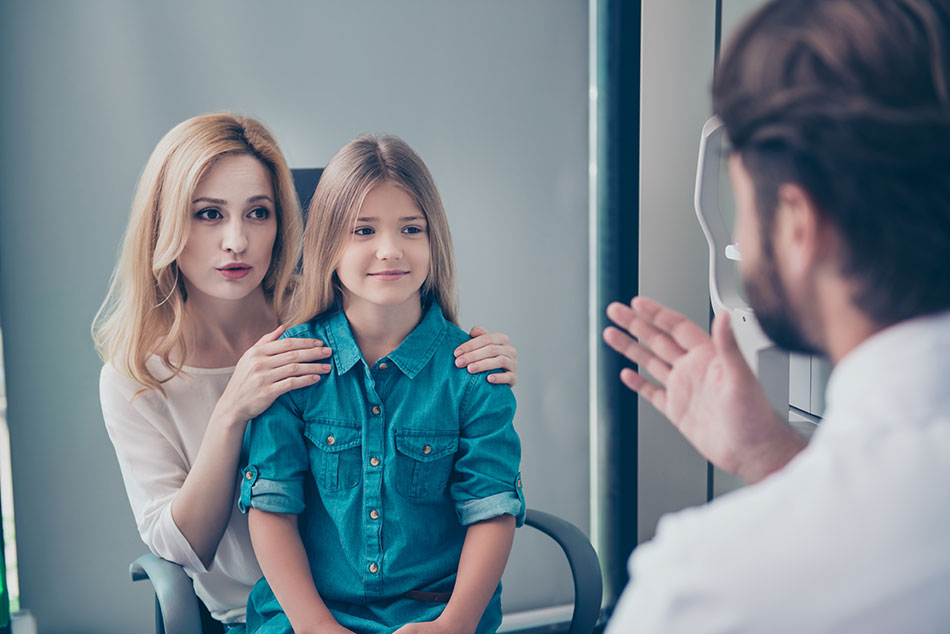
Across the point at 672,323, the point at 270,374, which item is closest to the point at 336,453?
the point at 270,374

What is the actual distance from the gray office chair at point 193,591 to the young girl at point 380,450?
101mm

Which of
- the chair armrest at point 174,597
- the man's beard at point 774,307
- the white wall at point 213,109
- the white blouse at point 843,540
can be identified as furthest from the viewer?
the white wall at point 213,109

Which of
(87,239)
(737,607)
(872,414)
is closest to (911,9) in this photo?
(872,414)

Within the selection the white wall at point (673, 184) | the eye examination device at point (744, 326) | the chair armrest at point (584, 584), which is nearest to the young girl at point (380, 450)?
the chair armrest at point (584, 584)

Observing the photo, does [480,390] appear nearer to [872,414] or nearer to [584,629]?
[584,629]

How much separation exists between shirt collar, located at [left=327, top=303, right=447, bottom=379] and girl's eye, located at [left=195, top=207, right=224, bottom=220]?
30cm

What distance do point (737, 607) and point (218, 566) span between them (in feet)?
3.64

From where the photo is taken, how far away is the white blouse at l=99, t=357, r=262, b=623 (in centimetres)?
139

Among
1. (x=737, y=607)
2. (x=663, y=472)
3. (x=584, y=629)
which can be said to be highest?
(x=737, y=607)

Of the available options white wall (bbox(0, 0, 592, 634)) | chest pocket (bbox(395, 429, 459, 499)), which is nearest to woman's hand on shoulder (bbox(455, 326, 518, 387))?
chest pocket (bbox(395, 429, 459, 499))

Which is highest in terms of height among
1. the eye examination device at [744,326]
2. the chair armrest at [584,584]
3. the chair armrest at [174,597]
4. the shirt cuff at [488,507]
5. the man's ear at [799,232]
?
the man's ear at [799,232]

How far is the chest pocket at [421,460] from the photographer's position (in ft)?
4.31

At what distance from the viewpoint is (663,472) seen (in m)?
2.47

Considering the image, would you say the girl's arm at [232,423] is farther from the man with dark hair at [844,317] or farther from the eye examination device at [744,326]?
the eye examination device at [744,326]
